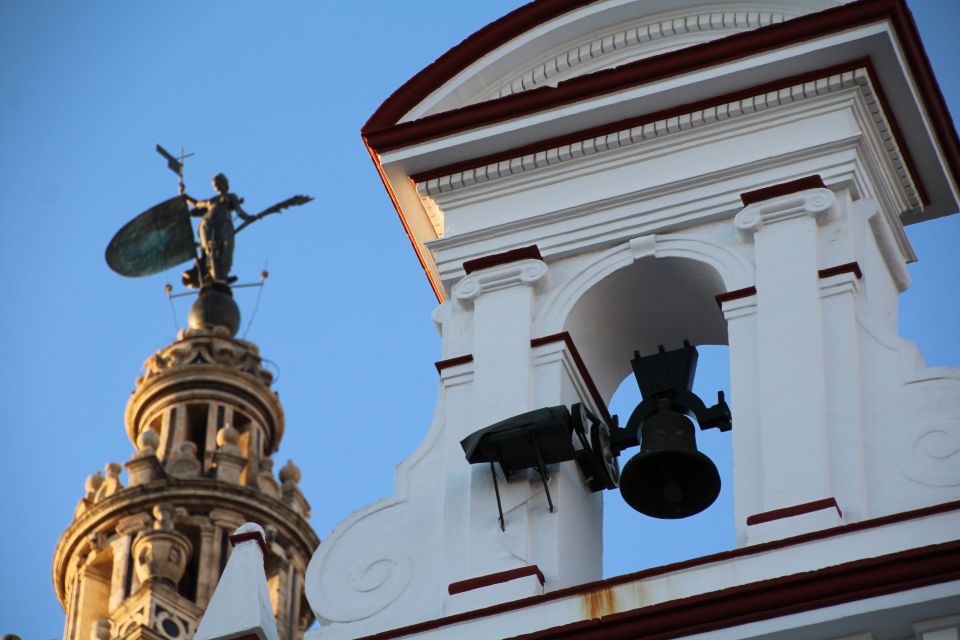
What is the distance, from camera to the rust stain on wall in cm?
2089

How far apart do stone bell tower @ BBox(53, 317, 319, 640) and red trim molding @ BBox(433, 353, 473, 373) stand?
22.8 m

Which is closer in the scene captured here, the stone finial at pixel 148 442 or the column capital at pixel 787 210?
the column capital at pixel 787 210

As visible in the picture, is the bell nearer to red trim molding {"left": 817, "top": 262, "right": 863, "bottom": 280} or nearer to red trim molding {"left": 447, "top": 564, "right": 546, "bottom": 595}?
red trim molding {"left": 447, "top": 564, "right": 546, "bottom": 595}

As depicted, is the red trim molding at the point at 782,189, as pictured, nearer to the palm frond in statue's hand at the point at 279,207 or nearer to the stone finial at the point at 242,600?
the stone finial at the point at 242,600

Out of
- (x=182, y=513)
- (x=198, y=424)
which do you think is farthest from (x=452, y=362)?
(x=198, y=424)

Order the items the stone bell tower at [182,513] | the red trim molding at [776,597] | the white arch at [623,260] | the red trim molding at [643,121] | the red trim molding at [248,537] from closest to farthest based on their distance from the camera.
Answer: the red trim molding at [776,597] → the red trim molding at [248,537] → the white arch at [623,260] → the red trim molding at [643,121] → the stone bell tower at [182,513]

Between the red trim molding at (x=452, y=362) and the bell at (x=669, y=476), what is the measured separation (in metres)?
1.76

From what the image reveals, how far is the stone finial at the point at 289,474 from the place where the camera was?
52625mm

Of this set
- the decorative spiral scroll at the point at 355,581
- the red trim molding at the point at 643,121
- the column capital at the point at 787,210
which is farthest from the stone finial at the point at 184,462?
the column capital at the point at 787,210

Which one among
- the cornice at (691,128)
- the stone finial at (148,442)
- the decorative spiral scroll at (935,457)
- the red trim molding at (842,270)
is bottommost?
the decorative spiral scroll at (935,457)

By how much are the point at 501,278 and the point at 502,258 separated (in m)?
0.21

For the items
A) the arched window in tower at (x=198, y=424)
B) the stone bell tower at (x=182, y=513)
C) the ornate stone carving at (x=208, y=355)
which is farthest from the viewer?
the ornate stone carving at (x=208, y=355)

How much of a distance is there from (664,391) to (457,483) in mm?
1872

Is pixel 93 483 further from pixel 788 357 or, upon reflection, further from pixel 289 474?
pixel 788 357
